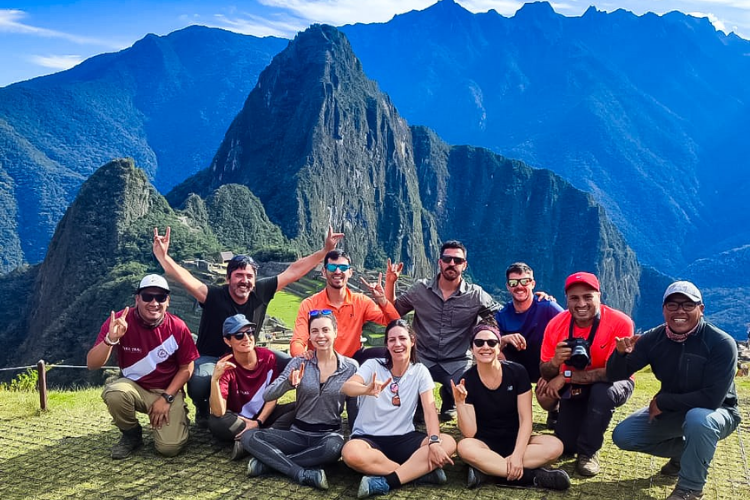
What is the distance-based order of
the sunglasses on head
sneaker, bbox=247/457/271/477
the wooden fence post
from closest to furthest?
sneaker, bbox=247/457/271/477 < the sunglasses on head < the wooden fence post

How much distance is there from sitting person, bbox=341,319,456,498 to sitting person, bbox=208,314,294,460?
962 mm

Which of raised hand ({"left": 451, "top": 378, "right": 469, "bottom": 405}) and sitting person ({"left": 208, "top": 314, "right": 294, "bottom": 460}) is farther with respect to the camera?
sitting person ({"left": 208, "top": 314, "right": 294, "bottom": 460})

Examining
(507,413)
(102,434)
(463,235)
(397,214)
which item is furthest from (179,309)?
(463,235)

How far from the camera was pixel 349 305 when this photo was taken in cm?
675

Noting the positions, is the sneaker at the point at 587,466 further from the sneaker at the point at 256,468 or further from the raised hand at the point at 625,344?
the sneaker at the point at 256,468

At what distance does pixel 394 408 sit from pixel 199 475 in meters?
1.89

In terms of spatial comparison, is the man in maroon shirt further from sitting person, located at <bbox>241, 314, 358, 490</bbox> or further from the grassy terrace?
sitting person, located at <bbox>241, 314, 358, 490</bbox>

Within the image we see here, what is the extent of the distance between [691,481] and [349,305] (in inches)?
138

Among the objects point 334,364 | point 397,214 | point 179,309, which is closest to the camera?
point 334,364

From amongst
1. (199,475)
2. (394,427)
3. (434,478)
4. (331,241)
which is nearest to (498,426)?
(434,478)

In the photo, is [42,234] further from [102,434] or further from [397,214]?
[102,434]

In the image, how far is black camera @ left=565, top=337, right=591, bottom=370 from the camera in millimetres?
5480

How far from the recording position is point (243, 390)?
20.0 feet

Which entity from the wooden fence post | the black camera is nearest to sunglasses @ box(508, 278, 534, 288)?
the black camera
